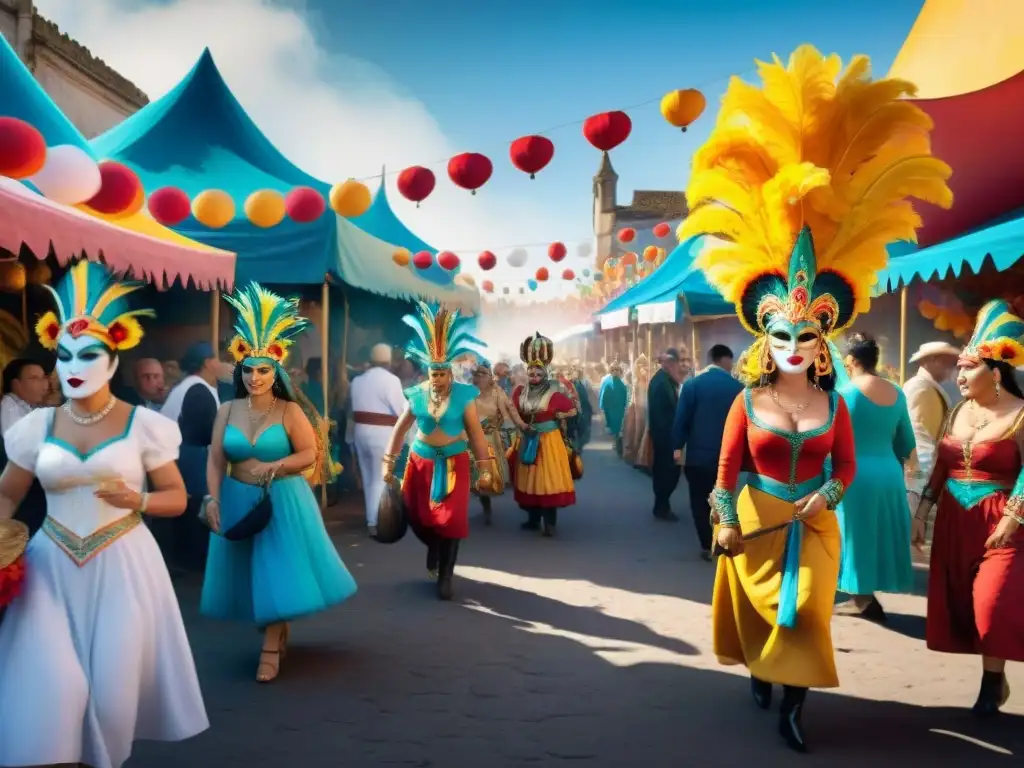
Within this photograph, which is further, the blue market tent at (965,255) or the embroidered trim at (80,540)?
the blue market tent at (965,255)

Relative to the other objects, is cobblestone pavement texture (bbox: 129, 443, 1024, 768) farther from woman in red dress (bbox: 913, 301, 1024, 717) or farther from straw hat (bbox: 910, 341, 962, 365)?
straw hat (bbox: 910, 341, 962, 365)

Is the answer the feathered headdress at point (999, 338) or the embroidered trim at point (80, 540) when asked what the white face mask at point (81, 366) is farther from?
the feathered headdress at point (999, 338)

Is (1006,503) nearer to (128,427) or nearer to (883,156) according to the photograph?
(883,156)

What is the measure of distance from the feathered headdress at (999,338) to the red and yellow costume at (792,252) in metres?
0.63

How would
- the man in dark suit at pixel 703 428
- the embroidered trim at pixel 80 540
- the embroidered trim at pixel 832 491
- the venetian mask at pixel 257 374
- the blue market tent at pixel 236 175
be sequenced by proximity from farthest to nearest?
the blue market tent at pixel 236 175, the man in dark suit at pixel 703 428, the venetian mask at pixel 257 374, the embroidered trim at pixel 832 491, the embroidered trim at pixel 80 540

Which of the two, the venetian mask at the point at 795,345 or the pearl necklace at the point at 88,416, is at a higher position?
the venetian mask at the point at 795,345

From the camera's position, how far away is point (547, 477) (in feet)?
30.4

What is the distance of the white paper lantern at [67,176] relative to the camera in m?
5.72

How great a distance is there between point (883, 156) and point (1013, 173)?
5.74 meters

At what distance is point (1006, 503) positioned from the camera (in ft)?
14.1

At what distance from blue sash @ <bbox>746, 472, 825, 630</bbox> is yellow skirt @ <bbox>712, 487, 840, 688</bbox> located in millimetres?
21

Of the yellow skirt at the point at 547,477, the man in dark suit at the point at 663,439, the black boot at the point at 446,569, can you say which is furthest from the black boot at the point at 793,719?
the man in dark suit at the point at 663,439

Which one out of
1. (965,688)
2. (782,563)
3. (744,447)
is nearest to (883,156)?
(744,447)

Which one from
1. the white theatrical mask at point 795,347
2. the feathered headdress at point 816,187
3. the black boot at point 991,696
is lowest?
the black boot at point 991,696
